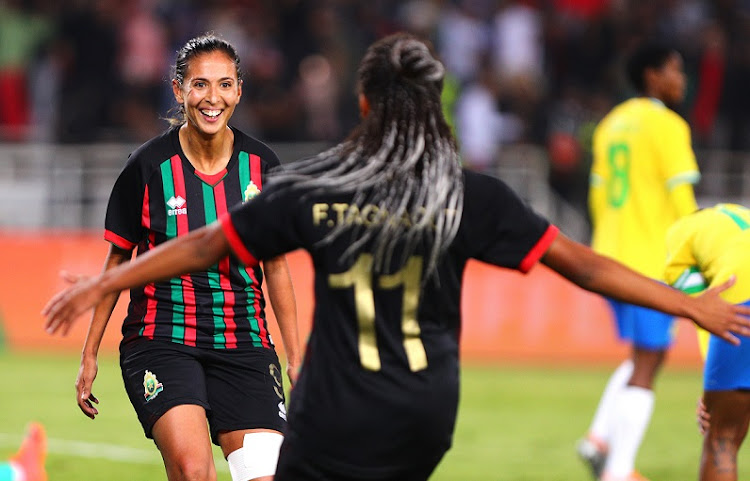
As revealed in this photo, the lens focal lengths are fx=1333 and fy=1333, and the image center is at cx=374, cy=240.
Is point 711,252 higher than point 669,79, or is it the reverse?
point 669,79

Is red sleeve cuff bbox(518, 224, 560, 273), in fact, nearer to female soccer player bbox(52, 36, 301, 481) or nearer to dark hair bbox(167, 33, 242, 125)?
female soccer player bbox(52, 36, 301, 481)

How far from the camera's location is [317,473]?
4148mm

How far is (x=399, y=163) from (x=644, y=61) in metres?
5.14

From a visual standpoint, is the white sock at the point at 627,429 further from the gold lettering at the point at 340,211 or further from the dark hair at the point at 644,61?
the gold lettering at the point at 340,211

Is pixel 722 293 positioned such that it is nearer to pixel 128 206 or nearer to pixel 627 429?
pixel 128 206

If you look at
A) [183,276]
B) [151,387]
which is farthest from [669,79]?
[151,387]

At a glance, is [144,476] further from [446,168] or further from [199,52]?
[446,168]

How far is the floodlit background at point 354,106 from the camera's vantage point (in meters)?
15.1

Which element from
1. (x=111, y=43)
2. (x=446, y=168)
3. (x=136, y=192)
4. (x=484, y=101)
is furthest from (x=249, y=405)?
(x=111, y=43)

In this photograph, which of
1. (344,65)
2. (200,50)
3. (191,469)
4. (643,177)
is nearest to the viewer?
(191,469)

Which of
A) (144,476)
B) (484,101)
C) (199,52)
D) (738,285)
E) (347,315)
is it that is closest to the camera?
(347,315)

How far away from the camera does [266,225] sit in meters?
4.13

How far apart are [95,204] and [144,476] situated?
374 inches

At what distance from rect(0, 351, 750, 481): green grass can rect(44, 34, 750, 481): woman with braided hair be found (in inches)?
181
